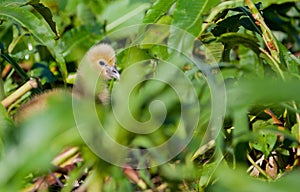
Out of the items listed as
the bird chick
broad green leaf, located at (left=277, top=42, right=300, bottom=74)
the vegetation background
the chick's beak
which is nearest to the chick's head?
the bird chick

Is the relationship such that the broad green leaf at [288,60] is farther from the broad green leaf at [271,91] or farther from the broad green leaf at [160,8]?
the broad green leaf at [271,91]

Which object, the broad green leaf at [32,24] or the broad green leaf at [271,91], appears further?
the broad green leaf at [32,24]

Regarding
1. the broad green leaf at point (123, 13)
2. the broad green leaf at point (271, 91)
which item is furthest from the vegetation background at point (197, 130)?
the broad green leaf at point (123, 13)

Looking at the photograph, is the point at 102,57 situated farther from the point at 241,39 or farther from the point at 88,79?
the point at 241,39

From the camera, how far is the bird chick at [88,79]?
3.64ft

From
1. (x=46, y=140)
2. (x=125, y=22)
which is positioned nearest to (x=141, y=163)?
(x=46, y=140)

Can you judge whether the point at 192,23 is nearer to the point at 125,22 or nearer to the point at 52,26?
the point at 52,26

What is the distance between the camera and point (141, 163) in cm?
99

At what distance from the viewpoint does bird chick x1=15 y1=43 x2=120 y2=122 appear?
3.64 ft

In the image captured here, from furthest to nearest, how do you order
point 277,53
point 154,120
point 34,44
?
point 34,44 → point 277,53 → point 154,120

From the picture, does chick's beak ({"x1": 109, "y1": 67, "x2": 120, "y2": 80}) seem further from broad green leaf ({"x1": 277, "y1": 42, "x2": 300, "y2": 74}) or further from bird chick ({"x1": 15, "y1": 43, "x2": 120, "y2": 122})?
broad green leaf ({"x1": 277, "y1": 42, "x2": 300, "y2": 74})

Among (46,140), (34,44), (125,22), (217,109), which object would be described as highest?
(46,140)

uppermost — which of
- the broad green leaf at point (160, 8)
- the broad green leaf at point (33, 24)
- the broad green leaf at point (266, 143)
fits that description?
the broad green leaf at point (33, 24)

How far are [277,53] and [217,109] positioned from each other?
8.4 inches
